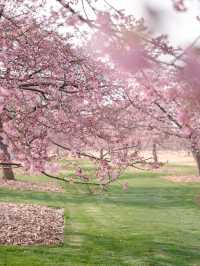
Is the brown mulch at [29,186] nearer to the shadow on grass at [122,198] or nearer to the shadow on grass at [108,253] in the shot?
the shadow on grass at [122,198]

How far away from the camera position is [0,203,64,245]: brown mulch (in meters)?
15.6

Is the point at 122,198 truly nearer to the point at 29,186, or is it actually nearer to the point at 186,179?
the point at 29,186

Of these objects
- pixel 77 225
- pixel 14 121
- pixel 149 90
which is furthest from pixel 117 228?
pixel 149 90

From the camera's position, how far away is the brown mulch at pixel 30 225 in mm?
15578

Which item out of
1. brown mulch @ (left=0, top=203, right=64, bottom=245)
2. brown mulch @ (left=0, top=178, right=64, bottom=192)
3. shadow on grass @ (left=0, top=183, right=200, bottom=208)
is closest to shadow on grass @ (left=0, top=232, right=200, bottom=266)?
brown mulch @ (left=0, top=203, right=64, bottom=245)

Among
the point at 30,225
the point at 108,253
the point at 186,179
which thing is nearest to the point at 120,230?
the point at 30,225

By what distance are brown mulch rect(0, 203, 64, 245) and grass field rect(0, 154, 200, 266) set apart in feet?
1.36

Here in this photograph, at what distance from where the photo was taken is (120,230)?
18.2m

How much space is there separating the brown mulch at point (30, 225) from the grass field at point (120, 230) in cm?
41

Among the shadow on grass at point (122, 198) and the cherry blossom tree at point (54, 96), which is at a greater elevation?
the cherry blossom tree at point (54, 96)

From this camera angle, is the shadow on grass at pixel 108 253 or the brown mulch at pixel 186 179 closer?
the shadow on grass at pixel 108 253

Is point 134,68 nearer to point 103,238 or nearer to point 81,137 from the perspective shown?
point 81,137

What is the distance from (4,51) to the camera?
1218cm

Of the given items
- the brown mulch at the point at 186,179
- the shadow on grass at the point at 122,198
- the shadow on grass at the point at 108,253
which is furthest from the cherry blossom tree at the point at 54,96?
the brown mulch at the point at 186,179
